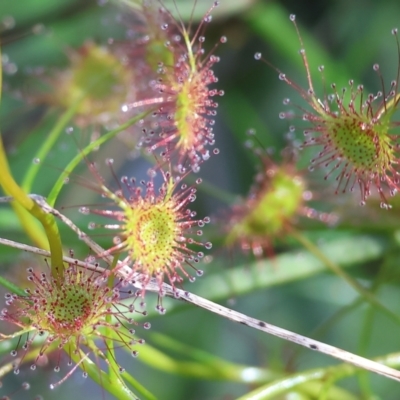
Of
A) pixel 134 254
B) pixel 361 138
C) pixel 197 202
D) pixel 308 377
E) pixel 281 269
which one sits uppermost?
pixel 197 202

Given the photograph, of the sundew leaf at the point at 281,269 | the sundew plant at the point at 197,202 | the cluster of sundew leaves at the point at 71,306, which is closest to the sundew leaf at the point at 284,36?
the sundew plant at the point at 197,202

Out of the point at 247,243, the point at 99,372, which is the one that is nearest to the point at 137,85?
the point at 247,243

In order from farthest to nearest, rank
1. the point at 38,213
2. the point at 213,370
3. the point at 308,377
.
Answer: the point at 213,370
the point at 308,377
the point at 38,213

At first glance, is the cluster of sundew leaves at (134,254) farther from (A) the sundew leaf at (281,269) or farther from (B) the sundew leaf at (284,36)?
(B) the sundew leaf at (284,36)

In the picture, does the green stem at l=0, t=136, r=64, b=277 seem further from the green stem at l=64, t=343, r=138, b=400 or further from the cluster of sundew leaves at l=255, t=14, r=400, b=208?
the cluster of sundew leaves at l=255, t=14, r=400, b=208

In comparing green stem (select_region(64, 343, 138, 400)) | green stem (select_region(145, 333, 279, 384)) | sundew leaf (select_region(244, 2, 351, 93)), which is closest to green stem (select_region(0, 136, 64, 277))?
green stem (select_region(64, 343, 138, 400))

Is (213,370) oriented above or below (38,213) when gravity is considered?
above

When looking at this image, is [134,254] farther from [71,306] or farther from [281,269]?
[281,269]

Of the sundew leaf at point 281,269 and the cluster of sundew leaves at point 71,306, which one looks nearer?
the cluster of sundew leaves at point 71,306

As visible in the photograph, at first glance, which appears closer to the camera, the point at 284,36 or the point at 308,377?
the point at 308,377

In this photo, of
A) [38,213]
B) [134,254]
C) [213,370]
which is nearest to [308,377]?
[213,370]
